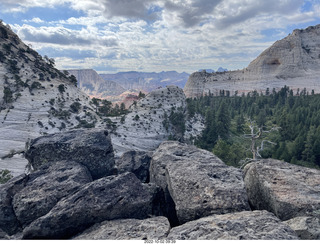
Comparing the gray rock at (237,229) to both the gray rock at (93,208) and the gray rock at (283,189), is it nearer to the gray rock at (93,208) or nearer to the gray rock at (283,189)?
the gray rock at (283,189)

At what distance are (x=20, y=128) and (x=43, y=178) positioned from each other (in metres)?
49.1

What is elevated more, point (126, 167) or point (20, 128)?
point (126, 167)

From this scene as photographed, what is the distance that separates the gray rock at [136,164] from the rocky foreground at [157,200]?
7.75 feet

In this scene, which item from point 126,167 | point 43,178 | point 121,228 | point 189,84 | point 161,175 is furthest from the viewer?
point 189,84

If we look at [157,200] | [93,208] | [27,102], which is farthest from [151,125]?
[93,208]

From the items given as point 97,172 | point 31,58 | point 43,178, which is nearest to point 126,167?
point 97,172

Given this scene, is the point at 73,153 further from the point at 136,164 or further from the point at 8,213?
the point at 136,164

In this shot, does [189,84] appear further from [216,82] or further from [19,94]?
[19,94]

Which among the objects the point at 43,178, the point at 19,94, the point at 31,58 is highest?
the point at 31,58

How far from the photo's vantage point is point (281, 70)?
547 ft

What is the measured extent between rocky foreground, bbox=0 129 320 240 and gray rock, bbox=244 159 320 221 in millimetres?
39

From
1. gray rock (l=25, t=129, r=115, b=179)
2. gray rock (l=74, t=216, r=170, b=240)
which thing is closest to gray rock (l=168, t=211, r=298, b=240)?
gray rock (l=74, t=216, r=170, b=240)

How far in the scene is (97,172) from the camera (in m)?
13.2

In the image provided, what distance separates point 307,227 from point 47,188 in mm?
11588
